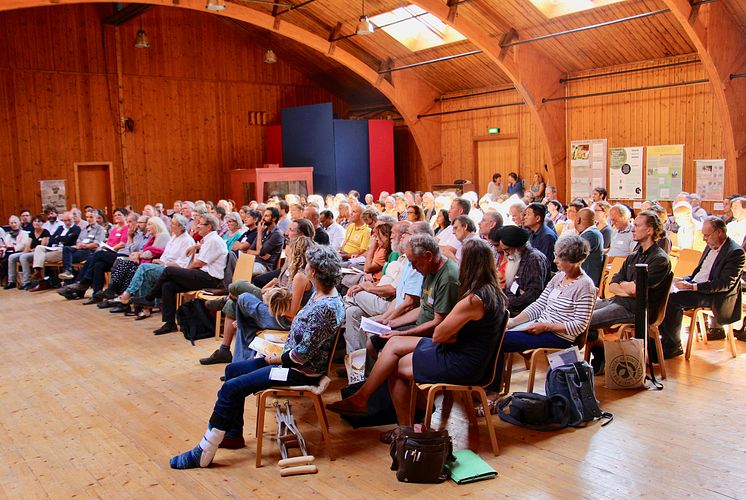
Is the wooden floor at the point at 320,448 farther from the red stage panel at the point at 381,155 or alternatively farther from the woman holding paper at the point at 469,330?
the red stage panel at the point at 381,155

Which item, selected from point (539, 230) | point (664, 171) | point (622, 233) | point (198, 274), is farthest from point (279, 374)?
point (664, 171)

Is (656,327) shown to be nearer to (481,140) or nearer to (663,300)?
(663,300)

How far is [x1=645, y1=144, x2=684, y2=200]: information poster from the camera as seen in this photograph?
1149cm

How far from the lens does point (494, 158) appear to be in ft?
50.4

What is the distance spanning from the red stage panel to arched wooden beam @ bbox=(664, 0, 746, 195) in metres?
8.53

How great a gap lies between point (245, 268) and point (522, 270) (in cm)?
291

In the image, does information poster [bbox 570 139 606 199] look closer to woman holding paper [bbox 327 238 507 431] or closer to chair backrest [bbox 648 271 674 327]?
chair backrest [bbox 648 271 674 327]

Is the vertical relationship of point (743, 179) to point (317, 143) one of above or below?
below

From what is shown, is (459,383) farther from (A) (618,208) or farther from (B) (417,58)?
(B) (417,58)

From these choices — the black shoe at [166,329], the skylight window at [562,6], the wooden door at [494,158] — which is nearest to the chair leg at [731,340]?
the black shoe at [166,329]

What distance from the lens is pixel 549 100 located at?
13.1 metres

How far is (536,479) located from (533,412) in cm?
67

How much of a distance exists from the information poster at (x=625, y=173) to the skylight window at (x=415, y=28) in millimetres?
3818

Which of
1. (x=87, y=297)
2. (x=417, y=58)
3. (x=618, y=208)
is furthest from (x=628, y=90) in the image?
(x=87, y=297)
